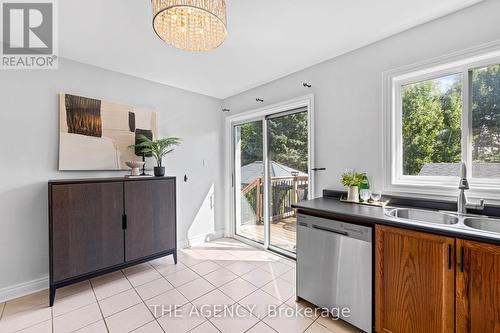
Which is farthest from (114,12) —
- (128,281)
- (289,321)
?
(289,321)

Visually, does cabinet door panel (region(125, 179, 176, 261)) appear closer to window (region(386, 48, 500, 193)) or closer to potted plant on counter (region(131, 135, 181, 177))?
potted plant on counter (region(131, 135, 181, 177))

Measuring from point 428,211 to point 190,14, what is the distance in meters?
2.17

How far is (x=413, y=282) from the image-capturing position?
145 centimetres

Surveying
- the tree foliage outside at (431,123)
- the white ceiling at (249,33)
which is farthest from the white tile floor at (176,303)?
the white ceiling at (249,33)

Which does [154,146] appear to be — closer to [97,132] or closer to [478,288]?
[97,132]

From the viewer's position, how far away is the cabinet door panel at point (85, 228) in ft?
6.82

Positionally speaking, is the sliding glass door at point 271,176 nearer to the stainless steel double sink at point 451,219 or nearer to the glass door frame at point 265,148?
the glass door frame at point 265,148

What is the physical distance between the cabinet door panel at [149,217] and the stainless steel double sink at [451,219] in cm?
237

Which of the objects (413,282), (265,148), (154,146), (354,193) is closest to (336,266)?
(413,282)

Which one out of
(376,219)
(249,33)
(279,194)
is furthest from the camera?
(279,194)

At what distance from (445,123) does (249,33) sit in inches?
72.7

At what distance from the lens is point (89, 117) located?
2551mm

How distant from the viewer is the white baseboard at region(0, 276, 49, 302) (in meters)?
2.13

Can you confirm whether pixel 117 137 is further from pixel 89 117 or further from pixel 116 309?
pixel 116 309
